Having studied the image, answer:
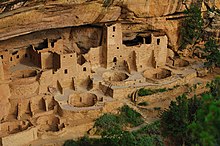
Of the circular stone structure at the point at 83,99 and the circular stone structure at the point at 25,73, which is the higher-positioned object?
the circular stone structure at the point at 25,73

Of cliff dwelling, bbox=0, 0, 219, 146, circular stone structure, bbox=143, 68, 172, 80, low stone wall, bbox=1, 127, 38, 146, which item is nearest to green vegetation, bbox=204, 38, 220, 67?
cliff dwelling, bbox=0, 0, 219, 146

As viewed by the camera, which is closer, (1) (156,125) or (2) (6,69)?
(1) (156,125)

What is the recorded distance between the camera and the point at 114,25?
18.4m

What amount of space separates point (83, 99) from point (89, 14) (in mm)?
3468

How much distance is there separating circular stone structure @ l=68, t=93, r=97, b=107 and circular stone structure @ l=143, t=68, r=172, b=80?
10.3ft

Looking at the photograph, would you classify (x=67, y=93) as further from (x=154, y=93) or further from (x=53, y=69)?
(x=154, y=93)

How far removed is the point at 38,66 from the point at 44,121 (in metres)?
3.10

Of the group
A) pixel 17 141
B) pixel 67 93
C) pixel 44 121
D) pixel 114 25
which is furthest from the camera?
pixel 114 25

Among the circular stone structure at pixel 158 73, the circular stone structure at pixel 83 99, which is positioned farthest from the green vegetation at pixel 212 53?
the circular stone structure at pixel 83 99

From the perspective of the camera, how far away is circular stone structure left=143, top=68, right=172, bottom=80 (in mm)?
19125

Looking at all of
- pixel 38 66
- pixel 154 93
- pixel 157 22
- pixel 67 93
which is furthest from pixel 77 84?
pixel 157 22

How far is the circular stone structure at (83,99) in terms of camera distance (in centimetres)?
1706

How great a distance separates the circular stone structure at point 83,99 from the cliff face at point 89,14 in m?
2.94

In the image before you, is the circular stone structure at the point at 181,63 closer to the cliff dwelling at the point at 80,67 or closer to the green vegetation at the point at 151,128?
the cliff dwelling at the point at 80,67
